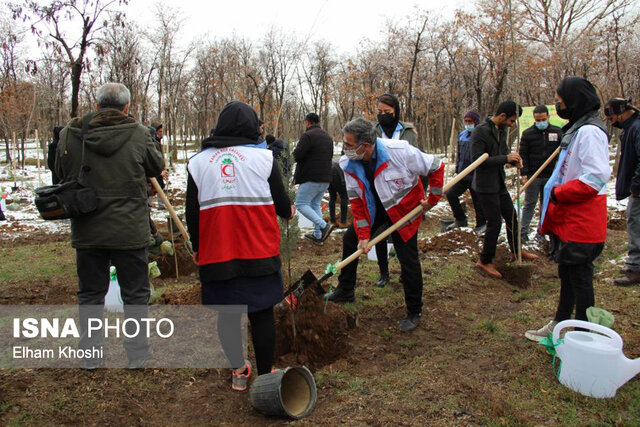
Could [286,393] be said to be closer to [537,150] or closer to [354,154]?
[354,154]

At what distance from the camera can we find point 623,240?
6711 millimetres

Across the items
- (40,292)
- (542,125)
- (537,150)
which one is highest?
(542,125)

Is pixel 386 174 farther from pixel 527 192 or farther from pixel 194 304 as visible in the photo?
pixel 527 192

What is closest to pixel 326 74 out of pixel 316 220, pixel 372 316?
pixel 316 220

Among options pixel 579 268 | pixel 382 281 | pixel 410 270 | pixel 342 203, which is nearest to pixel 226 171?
pixel 410 270

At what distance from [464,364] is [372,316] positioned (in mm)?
1178

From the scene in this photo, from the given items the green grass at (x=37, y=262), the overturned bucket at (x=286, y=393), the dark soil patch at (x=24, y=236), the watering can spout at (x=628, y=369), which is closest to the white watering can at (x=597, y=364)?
the watering can spout at (x=628, y=369)

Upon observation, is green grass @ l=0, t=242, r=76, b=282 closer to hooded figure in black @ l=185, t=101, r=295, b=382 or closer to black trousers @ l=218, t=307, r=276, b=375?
black trousers @ l=218, t=307, r=276, b=375

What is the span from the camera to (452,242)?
21.9 feet

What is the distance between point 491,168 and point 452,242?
1660 millimetres

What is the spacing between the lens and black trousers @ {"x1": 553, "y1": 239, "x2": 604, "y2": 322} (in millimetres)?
2930

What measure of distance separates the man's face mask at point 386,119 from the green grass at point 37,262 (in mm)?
4382

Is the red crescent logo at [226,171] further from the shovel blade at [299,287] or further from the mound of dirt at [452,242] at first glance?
the mound of dirt at [452,242]

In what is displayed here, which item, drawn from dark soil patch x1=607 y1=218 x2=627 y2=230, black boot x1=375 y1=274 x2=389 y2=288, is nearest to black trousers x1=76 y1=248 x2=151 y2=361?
black boot x1=375 y1=274 x2=389 y2=288
